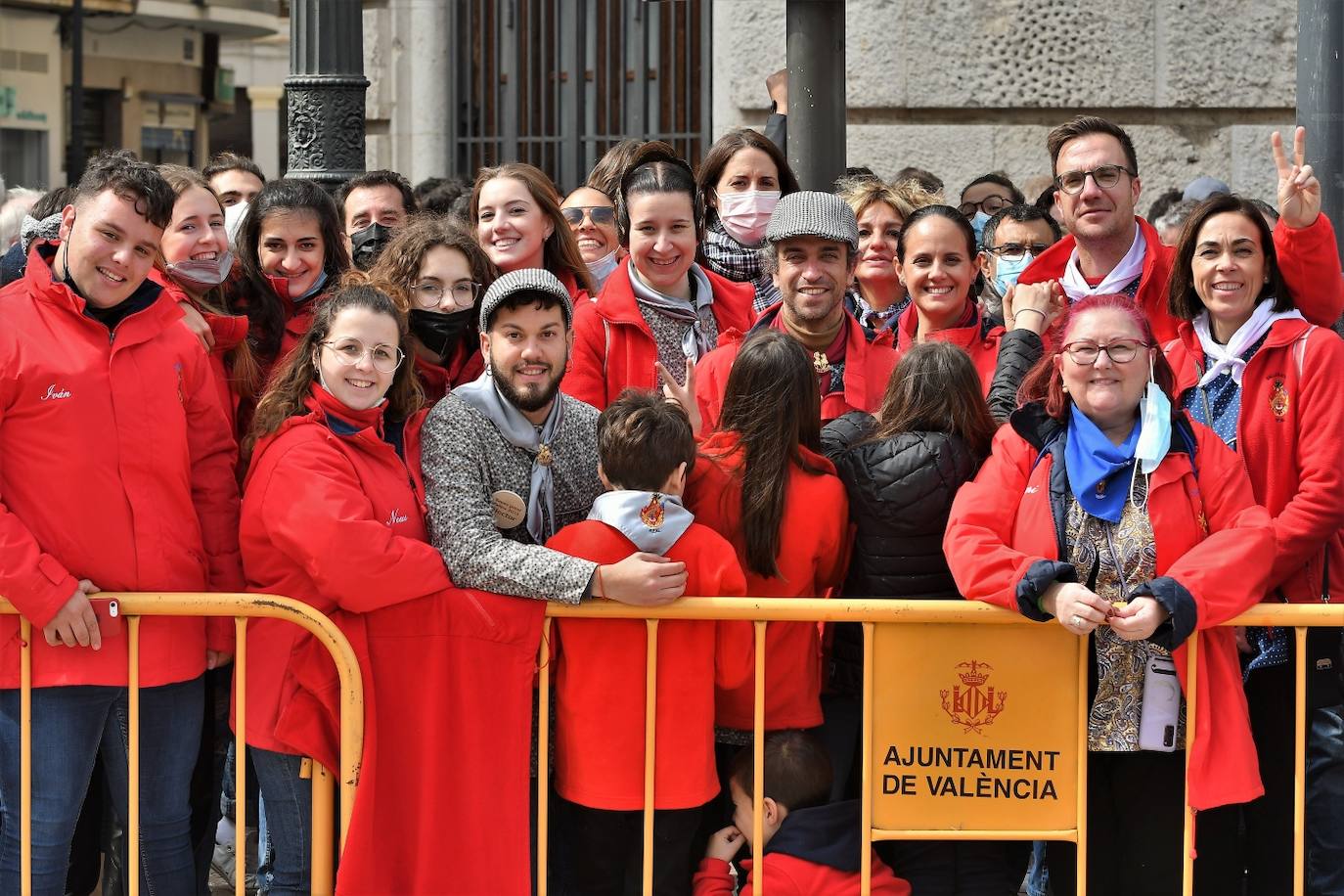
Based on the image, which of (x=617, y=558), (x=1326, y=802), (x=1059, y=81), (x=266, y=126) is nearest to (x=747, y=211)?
(x=617, y=558)

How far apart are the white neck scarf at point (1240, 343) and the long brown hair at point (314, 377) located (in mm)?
2042

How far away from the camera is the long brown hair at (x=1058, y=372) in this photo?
4031mm

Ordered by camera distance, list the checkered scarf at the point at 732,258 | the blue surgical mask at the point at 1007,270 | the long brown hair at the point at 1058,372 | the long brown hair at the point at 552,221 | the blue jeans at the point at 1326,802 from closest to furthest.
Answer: the long brown hair at the point at 1058,372 → the blue jeans at the point at 1326,802 → the long brown hair at the point at 552,221 → the checkered scarf at the point at 732,258 → the blue surgical mask at the point at 1007,270

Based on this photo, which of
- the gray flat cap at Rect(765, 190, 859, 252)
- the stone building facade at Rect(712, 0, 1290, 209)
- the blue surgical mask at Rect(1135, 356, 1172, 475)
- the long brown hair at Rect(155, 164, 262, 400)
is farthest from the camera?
the stone building facade at Rect(712, 0, 1290, 209)

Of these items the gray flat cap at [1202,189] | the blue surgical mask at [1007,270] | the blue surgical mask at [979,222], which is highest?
the gray flat cap at [1202,189]

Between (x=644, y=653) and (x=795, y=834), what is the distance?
0.56 meters

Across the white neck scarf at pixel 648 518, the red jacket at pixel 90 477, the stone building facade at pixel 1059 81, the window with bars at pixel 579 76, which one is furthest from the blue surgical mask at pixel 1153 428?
the window with bars at pixel 579 76

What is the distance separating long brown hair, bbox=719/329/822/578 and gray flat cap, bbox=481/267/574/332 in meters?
0.49

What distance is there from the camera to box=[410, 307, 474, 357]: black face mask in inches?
181

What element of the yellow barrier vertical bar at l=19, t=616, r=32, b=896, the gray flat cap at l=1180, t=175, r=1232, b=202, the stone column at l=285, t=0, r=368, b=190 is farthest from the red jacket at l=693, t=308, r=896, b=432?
the gray flat cap at l=1180, t=175, r=1232, b=202

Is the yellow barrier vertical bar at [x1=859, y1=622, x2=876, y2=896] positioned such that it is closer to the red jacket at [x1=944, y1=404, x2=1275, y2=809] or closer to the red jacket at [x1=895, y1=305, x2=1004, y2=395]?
the red jacket at [x1=944, y1=404, x2=1275, y2=809]

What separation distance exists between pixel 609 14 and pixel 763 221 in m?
4.06

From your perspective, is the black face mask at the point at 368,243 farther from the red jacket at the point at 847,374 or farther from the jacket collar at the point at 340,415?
the jacket collar at the point at 340,415

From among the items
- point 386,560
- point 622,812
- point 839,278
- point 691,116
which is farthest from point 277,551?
point 691,116
